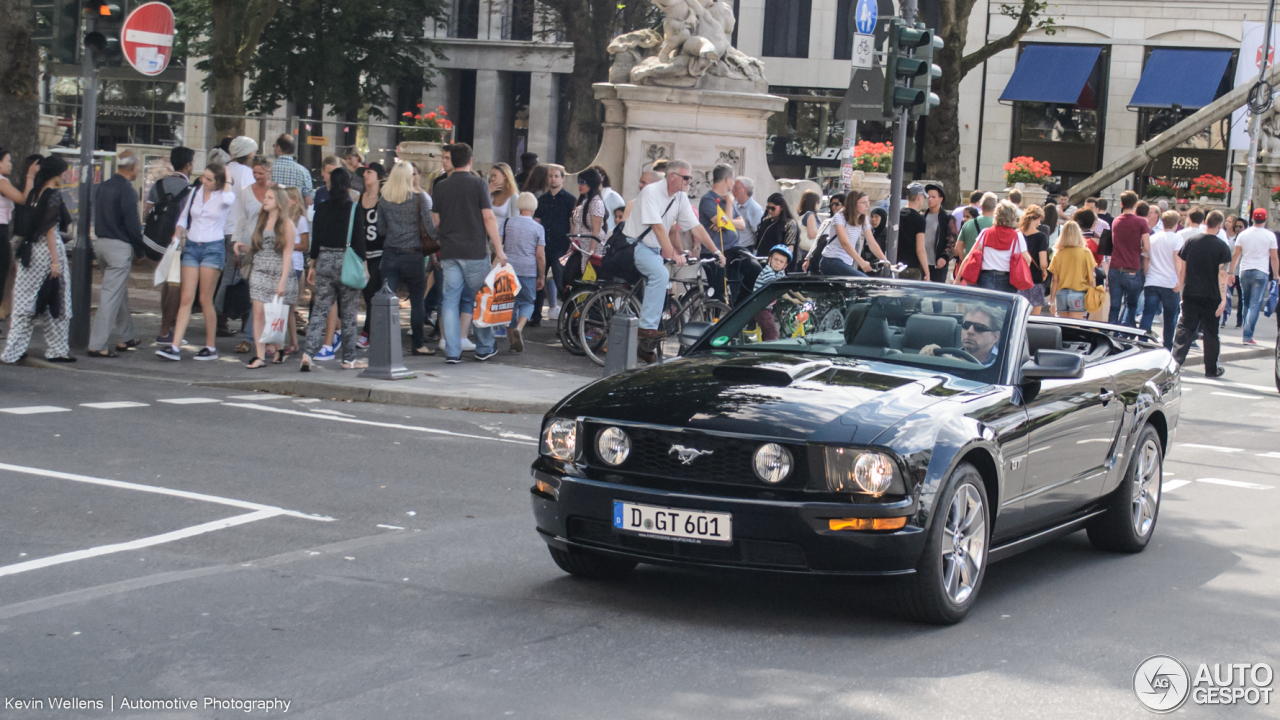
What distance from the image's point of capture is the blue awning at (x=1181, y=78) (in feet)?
142

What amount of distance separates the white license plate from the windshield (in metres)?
1.39

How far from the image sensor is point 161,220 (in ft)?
46.0

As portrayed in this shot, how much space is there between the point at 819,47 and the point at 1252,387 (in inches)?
1390

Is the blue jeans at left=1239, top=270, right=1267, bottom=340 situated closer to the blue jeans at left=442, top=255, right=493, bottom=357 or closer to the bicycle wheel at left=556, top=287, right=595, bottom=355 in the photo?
the bicycle wheel at left=556, top=287, right=595, bottom=355

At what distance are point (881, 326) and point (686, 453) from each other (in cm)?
158

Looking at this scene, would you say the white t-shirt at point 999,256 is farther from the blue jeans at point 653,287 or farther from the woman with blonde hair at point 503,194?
the woman with blonde hair at point 503,194

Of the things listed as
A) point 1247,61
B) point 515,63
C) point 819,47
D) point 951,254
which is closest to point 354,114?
point 515,63

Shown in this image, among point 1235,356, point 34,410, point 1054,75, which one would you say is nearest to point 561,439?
point 34,410

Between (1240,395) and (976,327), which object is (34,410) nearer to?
(976,327)

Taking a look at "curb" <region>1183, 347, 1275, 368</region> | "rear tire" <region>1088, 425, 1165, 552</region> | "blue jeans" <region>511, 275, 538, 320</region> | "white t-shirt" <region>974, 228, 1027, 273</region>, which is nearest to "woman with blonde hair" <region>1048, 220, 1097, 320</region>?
"white t-shirt" <region>974, 228, 1027, 273</region>

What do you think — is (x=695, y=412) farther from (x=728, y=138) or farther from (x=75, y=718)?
(x=728, y=138)

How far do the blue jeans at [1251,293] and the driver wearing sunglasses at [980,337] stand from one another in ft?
53.0

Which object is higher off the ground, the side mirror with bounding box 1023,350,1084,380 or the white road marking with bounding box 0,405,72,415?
the side mirror with bounding box 1023,350,1084,380

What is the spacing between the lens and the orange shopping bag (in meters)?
13.4
